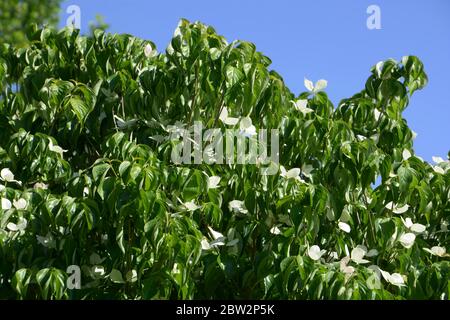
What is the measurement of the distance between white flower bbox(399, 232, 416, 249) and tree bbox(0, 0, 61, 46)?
945 cm

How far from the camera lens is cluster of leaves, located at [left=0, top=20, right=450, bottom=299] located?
13.4 feet

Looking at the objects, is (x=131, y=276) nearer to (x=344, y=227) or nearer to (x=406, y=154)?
(x=344, y=227)

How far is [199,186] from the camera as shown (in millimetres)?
Answer: 4309

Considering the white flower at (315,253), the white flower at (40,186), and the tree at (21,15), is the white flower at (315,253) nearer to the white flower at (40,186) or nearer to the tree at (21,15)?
the white flower at (40,186)

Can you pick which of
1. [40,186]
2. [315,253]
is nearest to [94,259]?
[40,186]

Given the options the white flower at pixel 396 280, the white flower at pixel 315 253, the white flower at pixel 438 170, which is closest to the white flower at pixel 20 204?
the white flower at pixel 315 253

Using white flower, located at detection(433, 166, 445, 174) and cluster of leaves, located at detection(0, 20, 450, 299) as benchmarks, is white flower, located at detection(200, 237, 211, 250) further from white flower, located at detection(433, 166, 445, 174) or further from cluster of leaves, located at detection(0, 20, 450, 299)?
white flower, located at detection(433, 166, 445, 174)

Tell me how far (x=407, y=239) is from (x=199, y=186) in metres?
1.08

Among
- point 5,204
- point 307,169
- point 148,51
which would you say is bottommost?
point 5,204

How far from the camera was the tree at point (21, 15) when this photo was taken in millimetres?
13390

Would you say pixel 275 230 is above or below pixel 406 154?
below

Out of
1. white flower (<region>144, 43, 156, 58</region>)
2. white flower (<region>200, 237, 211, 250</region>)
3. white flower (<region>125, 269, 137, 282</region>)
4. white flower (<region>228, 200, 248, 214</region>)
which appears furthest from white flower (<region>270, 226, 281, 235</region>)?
white flower (<region>144, 43, 156, 58</region>)

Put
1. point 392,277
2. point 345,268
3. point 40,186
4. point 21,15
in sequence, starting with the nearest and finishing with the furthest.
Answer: point 345,268 → point 392,277 → point 40,186 → point 21,15

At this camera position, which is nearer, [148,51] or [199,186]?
[199,186]
